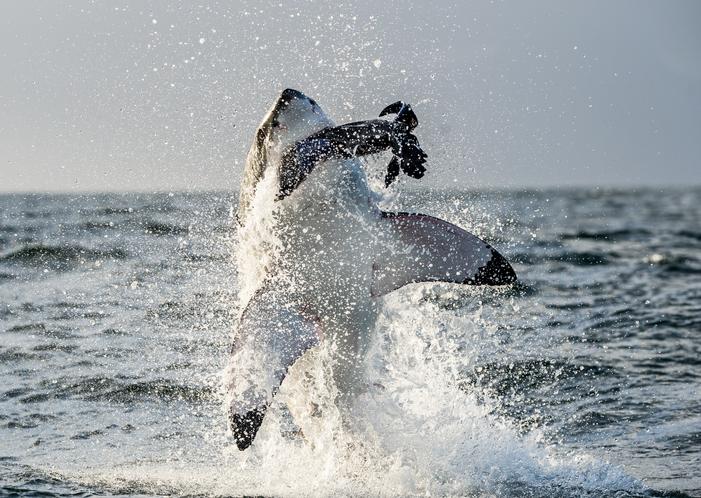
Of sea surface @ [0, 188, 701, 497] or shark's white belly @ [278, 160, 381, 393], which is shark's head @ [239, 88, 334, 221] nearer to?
shark's white belly @ [278, 160, 381, 393]

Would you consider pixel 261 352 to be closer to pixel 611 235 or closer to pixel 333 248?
pixel 333 248

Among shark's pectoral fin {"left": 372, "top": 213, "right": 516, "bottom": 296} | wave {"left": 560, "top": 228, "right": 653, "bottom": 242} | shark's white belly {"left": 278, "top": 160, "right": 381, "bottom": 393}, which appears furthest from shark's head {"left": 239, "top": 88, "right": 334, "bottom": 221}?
wave {"left": 560, "top": 228, "right": 653, "bottom": 242}

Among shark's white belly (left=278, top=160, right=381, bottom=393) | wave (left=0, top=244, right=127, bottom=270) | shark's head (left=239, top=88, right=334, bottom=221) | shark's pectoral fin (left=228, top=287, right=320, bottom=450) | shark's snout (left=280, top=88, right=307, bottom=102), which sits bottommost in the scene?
wave (left=0, top=244, right=127, bottom=270)

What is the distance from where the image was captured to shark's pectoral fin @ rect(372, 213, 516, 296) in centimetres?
647

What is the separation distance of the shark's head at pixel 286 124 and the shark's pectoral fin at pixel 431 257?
2.79 ft

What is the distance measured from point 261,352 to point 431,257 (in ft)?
4.76

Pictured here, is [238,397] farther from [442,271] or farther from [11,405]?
[11,405]

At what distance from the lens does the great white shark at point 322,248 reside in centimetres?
595

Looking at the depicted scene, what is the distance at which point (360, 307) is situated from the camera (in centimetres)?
638

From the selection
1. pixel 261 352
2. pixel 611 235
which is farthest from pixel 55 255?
pixel 611 235

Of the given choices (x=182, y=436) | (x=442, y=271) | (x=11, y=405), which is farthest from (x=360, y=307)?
(x=11, y=405)

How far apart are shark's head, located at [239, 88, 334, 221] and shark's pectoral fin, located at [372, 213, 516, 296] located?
2.79ft

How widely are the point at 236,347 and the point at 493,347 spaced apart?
5578 mm

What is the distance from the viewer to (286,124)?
606cm
